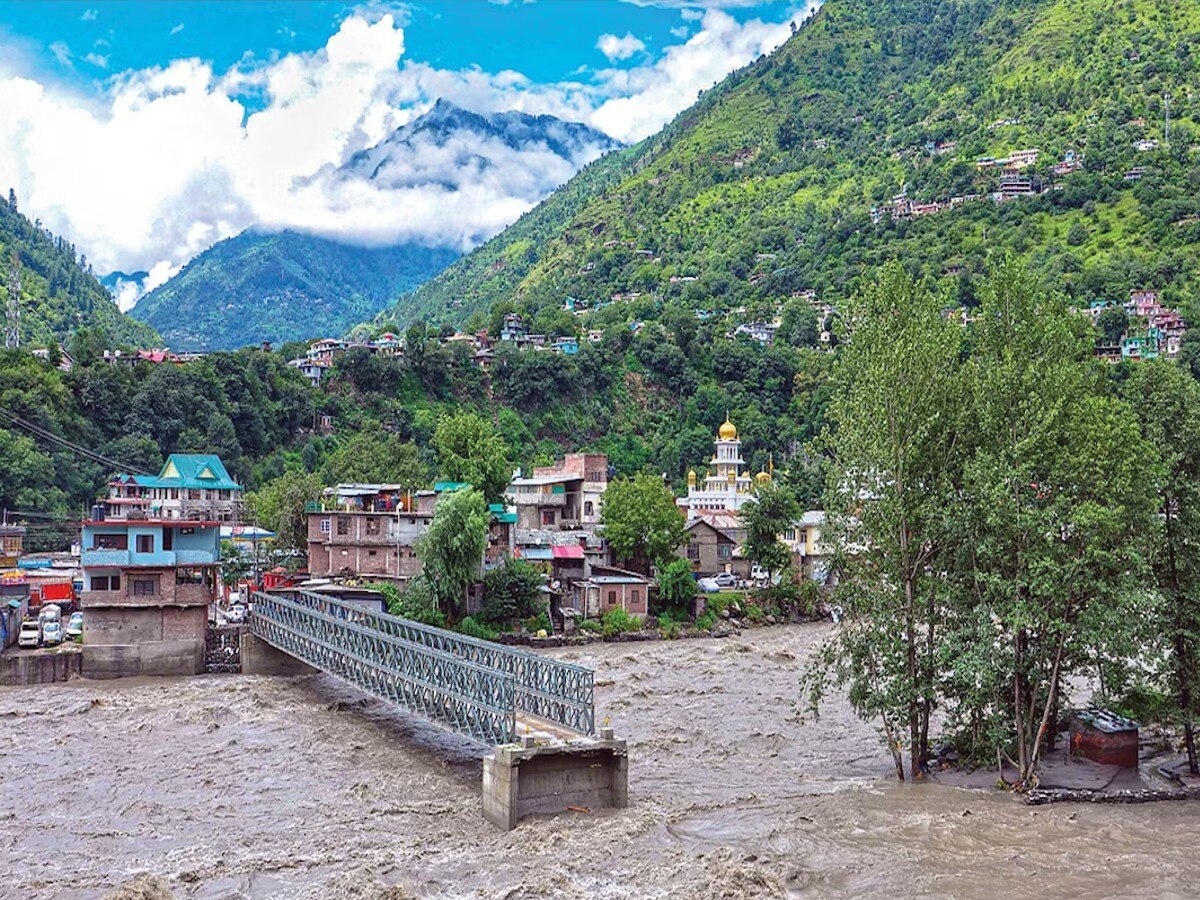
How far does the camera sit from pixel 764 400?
121 meters

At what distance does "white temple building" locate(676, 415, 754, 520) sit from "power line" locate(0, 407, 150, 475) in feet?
130

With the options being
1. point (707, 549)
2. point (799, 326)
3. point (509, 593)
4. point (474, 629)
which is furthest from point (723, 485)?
point (799, 326)

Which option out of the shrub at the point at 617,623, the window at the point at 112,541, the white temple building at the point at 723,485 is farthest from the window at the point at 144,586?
the white temple building at the point at 723,485

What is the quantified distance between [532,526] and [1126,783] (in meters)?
48.6

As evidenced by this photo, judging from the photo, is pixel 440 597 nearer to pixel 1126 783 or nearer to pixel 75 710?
pixel 75 710

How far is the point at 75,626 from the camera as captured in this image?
45.0m

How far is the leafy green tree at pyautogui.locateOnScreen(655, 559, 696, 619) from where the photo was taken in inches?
2229

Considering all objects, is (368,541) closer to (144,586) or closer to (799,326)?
(144,586)

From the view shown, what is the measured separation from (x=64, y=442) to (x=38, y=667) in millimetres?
41619

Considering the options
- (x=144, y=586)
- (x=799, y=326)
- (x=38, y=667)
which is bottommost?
(x=38, y=667)

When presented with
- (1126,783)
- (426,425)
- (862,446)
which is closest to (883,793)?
(1126,783)

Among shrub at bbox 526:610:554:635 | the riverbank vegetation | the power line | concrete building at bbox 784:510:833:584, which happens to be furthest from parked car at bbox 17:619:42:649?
concrete building at bbox 784:510:833:584

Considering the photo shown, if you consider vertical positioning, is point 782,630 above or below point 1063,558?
below

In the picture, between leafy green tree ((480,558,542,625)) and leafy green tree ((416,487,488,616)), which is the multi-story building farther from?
leafy green tree ((480,558,542,625))
